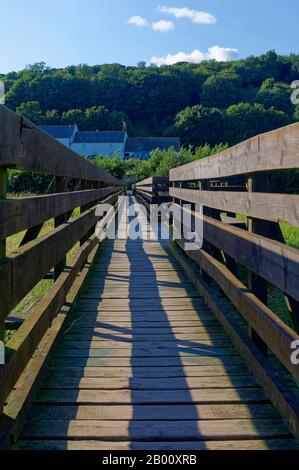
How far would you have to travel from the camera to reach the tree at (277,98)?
9606 centimetres

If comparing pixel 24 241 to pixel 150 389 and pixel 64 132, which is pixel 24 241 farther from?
pixel 64 132

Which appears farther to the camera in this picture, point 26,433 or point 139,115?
point 139,115

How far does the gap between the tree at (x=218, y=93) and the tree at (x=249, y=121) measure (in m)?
24.4

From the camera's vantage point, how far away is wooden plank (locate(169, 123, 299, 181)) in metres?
2.04

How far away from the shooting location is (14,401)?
2.22 m

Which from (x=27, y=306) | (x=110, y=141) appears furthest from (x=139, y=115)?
(x=27, y=306)

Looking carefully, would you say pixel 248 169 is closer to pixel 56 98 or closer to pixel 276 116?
pixel 276 116

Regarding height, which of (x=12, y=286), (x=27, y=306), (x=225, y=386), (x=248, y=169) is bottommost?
(x=27, y=306)

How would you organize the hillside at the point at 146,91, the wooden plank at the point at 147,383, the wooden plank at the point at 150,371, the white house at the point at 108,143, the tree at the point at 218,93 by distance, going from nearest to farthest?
1. the wooden plank at the point at 147,383
2. the wooden plank at the point at 150,371
3. the white house at the point at 108,143
4. the hillside at the point at 146,91
5. the tree at the point at 218,93

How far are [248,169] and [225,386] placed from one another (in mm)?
1249

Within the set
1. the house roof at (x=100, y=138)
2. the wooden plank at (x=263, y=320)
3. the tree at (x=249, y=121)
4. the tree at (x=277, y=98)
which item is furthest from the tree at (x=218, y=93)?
the wooden plank at (x=263, y=320)

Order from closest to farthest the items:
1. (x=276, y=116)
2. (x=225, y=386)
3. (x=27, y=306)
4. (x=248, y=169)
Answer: (x=225, y=386) < (x=248, y=169) < (x=27, y=306) < (x=276, y=116)

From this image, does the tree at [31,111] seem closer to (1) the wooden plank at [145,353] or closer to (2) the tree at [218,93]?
(2) the tree at [218,93]

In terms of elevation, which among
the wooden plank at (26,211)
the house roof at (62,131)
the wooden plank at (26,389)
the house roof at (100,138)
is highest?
the house roof at (62,131)
